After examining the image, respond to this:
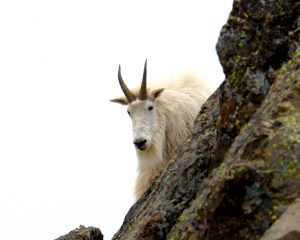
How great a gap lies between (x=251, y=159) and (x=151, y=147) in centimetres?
857

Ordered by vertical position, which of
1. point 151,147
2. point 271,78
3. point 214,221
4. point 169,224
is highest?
point 271,78

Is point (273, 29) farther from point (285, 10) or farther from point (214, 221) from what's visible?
point (214, 221)

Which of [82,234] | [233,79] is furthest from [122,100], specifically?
[233,79]

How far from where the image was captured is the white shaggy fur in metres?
13.5

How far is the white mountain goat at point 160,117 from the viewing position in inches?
530

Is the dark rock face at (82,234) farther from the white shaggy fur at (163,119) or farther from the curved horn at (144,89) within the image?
the curved horn at (144,89)

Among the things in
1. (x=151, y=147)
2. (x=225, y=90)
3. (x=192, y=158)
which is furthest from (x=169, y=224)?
(x=151, y=147)

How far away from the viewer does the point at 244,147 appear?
5.08 m

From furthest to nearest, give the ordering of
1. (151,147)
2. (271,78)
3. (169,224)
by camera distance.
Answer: (151,147) → (169,224) → (271,78)

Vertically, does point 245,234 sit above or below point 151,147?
above

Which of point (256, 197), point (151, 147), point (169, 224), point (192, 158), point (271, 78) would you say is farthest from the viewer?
point (151, 147)

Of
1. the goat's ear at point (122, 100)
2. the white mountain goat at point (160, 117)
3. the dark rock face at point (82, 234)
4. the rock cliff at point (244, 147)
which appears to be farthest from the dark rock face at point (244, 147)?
the goat's ear at point (122, 100)

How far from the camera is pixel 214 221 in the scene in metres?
4.95

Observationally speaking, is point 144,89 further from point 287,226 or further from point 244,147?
point 287,226
